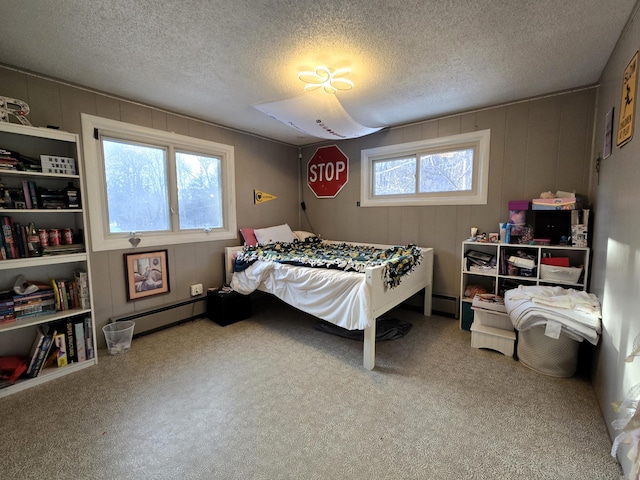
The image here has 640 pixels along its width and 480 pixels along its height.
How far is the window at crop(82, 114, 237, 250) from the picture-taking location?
254cm

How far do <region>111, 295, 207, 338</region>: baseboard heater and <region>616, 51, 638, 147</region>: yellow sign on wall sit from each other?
3.80 metres

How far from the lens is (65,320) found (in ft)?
7.52

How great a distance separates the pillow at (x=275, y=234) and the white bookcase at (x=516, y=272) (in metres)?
2.26

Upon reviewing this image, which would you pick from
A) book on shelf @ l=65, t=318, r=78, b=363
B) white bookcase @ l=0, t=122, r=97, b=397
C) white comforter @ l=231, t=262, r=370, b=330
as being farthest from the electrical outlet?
book on shelf @ l=65, t=318, r=78, b=363

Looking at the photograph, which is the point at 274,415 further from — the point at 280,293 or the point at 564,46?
the point at 564,46

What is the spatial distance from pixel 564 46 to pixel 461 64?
2.01ft

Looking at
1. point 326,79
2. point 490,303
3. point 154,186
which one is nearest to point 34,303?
point 154,186

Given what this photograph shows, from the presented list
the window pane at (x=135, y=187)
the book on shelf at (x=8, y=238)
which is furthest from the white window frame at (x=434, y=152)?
the book on shelf at (x=8, y=238)

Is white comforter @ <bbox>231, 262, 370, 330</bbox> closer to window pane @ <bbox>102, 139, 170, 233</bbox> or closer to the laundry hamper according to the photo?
window pane @ <bbox>102, 139, 170, 233</bbox>

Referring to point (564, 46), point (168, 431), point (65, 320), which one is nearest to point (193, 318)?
point (65, 320)

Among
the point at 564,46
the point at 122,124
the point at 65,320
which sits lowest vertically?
the point at 65,320

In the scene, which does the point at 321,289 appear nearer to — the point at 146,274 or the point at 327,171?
the point at 146,274

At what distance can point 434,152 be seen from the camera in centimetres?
334

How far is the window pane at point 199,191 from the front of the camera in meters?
3.17
